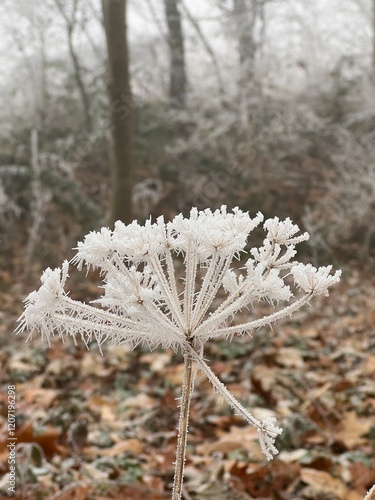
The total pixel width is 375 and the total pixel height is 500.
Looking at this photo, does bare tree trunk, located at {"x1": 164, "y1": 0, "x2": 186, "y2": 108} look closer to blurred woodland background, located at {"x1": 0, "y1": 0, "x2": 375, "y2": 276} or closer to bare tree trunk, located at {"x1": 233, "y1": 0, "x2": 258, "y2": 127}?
blurred woodland background, located at {"x1": 0, "y1": 0, "x2": 375, "y2": 276}

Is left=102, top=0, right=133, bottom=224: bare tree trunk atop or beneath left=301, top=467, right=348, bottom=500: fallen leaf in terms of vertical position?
atop

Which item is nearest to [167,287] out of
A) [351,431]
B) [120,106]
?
[351,431]

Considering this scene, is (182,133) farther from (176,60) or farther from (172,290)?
(172,290)

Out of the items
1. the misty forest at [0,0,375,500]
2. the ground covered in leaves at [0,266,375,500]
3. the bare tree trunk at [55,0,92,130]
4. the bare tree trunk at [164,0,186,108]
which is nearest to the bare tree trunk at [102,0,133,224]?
the misty forest at [0,0,375,500]

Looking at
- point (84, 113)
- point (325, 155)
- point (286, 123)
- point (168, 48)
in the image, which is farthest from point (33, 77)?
point (325, 155)

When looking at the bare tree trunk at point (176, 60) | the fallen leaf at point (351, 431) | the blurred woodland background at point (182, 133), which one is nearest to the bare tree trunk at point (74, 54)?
the blurred woodland background at point (182, 133)

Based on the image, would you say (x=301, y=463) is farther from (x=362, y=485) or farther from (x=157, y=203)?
(x=157, y=203)

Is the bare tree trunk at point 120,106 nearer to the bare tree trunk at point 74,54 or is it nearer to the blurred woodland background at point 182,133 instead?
the blurred woodland background at point 182,133
